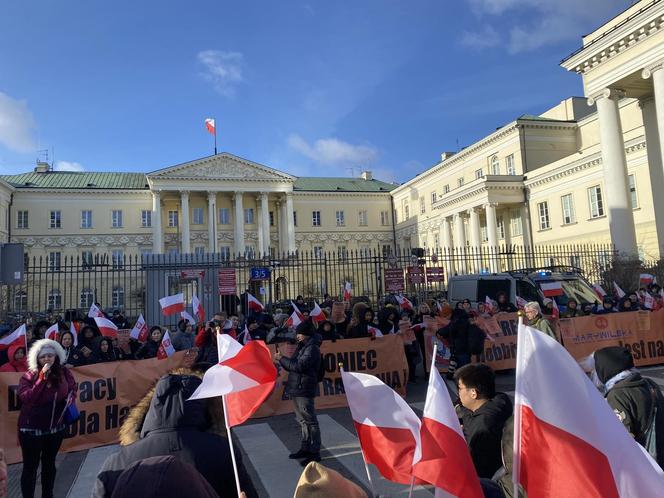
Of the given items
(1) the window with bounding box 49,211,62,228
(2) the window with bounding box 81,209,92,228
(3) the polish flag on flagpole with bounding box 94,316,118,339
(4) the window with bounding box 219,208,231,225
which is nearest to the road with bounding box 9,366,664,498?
(3) the polish flag on flagpole with bounding box 94,316,118,339

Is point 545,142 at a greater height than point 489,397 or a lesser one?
greater

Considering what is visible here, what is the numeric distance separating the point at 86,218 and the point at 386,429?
64.5 metres

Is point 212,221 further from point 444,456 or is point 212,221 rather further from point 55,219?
point 444,456

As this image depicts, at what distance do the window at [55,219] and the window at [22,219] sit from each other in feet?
8.42

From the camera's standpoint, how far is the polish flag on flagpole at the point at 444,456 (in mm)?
2492

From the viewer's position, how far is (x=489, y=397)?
377 cm

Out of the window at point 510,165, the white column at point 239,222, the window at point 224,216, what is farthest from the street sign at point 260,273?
the window at point 224,216

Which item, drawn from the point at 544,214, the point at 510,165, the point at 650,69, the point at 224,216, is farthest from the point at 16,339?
the point at 224,216

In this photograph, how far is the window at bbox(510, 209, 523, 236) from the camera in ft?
143

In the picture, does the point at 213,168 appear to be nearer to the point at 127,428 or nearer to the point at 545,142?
the point at 545,142

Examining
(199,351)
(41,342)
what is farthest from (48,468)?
(199,351)

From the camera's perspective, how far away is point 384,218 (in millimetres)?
70125

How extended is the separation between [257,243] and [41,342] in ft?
195

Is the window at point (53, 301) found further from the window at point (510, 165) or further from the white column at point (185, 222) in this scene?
the window at point (510, 165)
